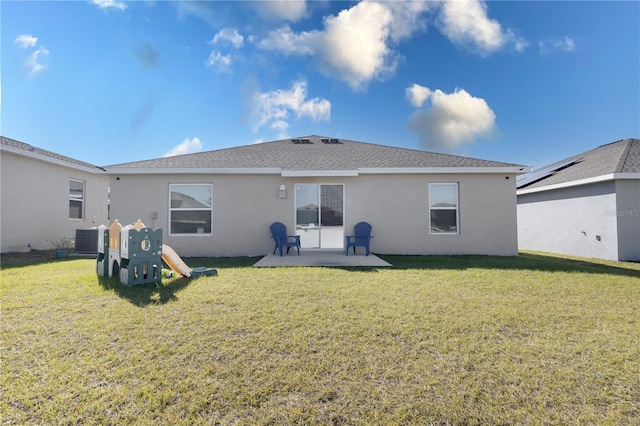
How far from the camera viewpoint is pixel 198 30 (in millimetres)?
9758

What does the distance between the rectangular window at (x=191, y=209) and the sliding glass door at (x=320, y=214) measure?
305 centimetres

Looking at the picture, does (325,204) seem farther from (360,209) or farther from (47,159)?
(47,159)

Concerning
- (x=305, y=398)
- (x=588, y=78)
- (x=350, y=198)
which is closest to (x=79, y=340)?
(x=305, y=398)

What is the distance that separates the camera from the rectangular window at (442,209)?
9383 mm

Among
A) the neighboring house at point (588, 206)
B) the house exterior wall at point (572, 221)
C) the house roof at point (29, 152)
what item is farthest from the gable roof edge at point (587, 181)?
the house roof at point (29, 152)

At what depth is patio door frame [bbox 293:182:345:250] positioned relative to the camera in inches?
368

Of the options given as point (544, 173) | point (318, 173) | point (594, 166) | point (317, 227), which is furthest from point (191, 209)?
point (544, 173)

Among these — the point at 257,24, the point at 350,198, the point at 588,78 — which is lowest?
the point at 350,198

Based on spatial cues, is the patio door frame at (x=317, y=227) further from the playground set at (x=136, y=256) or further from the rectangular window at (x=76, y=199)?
the rectangular window at (x=76, y=199)

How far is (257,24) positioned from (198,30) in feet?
7.12

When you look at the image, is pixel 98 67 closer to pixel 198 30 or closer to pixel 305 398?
pixel 198 30

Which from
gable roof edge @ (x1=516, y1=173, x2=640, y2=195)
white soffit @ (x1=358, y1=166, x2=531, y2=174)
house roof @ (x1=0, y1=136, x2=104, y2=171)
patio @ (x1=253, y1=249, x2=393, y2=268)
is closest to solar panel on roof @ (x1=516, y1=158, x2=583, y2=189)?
gable roof edge @ (x1=516, y1=173, x2=640, y2=195)

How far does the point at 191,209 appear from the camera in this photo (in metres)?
9.25

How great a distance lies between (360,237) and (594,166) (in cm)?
1025
